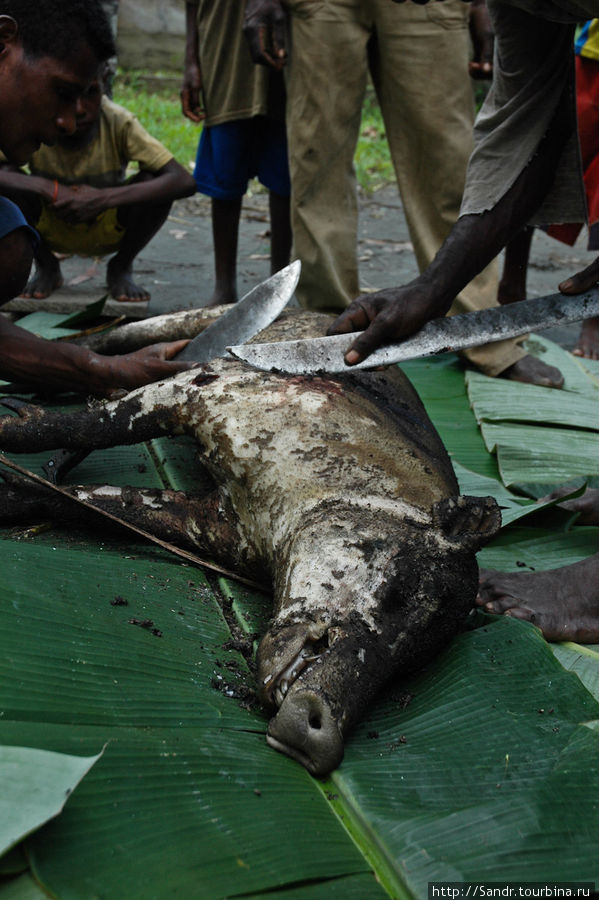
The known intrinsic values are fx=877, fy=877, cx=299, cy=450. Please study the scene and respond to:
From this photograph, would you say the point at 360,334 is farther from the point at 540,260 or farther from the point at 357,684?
the point at 540,260

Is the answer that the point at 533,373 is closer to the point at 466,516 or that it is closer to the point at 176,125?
the point at 466,516

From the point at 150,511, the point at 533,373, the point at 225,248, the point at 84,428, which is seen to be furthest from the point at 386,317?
the point at 225,248

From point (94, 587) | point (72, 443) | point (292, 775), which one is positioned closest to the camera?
point (292, 775)

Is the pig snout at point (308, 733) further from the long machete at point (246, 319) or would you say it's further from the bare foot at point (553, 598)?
the long machete at point (246, 319)

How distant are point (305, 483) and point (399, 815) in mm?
1020

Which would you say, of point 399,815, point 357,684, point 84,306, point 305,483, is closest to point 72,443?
point 305,483

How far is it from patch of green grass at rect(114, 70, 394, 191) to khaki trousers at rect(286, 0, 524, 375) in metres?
4.47

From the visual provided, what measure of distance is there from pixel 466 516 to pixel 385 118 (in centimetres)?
276

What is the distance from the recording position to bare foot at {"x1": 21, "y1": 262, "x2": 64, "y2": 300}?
506cm

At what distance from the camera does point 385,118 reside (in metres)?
4.31

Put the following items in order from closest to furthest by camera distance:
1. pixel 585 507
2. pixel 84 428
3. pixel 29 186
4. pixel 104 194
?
1. pixel 84 428
2. pixel 585 507
3. pixel 29 186
4. pixel 104 194

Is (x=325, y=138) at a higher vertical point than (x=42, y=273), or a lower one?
higher

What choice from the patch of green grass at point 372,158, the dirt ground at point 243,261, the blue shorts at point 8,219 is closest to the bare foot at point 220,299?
the dirt ground at point 243,261

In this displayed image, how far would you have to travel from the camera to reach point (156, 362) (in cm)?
296
